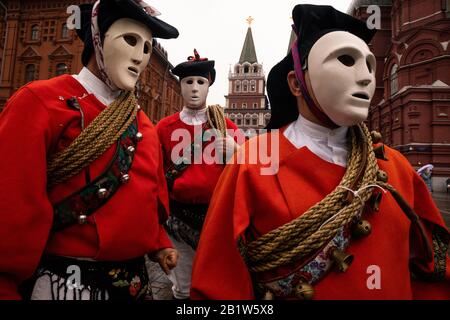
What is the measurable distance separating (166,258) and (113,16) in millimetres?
1358

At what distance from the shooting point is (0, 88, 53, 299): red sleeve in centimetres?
110

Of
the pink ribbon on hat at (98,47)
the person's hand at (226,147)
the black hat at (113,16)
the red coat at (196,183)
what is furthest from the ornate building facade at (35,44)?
the pink ribbon on hat at (98,47)

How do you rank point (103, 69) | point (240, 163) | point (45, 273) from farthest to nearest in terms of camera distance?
point (103, 69) < point (240, 163) < point (45, 273)

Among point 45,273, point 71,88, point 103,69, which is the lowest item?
point 45,273

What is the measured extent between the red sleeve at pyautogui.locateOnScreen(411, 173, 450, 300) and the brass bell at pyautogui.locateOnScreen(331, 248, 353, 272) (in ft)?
A: 1.56

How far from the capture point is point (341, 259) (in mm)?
1155

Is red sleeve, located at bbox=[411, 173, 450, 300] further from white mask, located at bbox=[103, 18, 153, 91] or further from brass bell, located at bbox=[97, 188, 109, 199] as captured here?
white mask, located at bbox=[103, 18, 153, 91]

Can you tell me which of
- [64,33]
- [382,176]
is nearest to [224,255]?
[382,176]

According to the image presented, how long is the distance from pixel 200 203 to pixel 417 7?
2682 centimetres

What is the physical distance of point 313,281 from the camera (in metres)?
1.20

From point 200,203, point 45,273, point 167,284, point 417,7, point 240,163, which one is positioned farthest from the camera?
point 417,7

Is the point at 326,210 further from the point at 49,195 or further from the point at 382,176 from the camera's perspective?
the point at 49,195

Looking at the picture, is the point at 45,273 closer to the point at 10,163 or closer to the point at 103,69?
the point at 10,163

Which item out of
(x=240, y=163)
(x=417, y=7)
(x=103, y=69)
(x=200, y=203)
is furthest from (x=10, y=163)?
(x=417, y=7)
